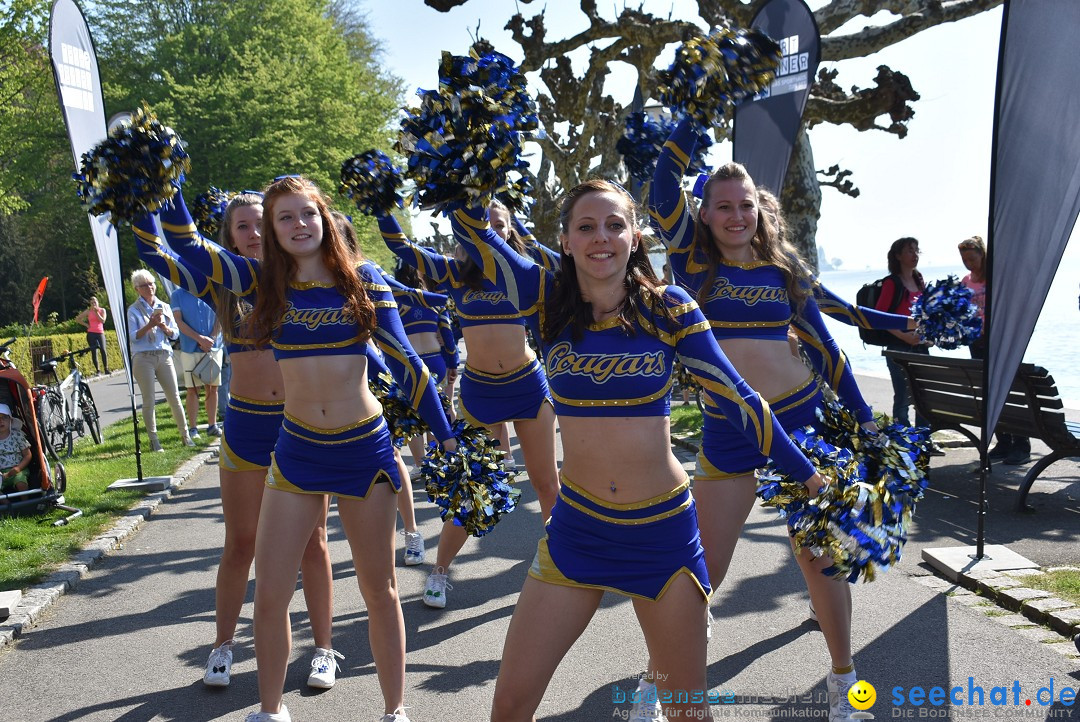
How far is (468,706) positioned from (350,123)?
28509 mm

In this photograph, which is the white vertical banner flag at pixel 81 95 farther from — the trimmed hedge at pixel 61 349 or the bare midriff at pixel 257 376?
the trimmed hedge at pixel 61 349

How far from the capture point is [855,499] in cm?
266

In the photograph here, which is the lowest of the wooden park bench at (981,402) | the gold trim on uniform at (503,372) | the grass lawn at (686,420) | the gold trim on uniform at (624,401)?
the grass lawn at (686,420)

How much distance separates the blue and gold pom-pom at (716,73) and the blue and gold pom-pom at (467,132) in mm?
613

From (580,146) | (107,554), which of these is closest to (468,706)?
(107,554)

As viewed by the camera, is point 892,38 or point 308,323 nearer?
point 308,323

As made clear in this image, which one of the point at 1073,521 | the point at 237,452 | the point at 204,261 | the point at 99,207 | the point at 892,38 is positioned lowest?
the point at 1073,521

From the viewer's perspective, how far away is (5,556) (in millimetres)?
6160

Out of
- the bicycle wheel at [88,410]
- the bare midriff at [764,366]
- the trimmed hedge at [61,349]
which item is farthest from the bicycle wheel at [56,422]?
the bare midriff at [764,366]

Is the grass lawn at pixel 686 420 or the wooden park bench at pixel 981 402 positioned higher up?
the wooden park bench at pixel 981 402

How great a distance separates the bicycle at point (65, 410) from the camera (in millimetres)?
10727

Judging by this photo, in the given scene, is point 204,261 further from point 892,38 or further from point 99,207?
point 892,38

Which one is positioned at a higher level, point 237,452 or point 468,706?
point 237,452

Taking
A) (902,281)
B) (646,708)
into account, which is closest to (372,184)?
(646,708)
